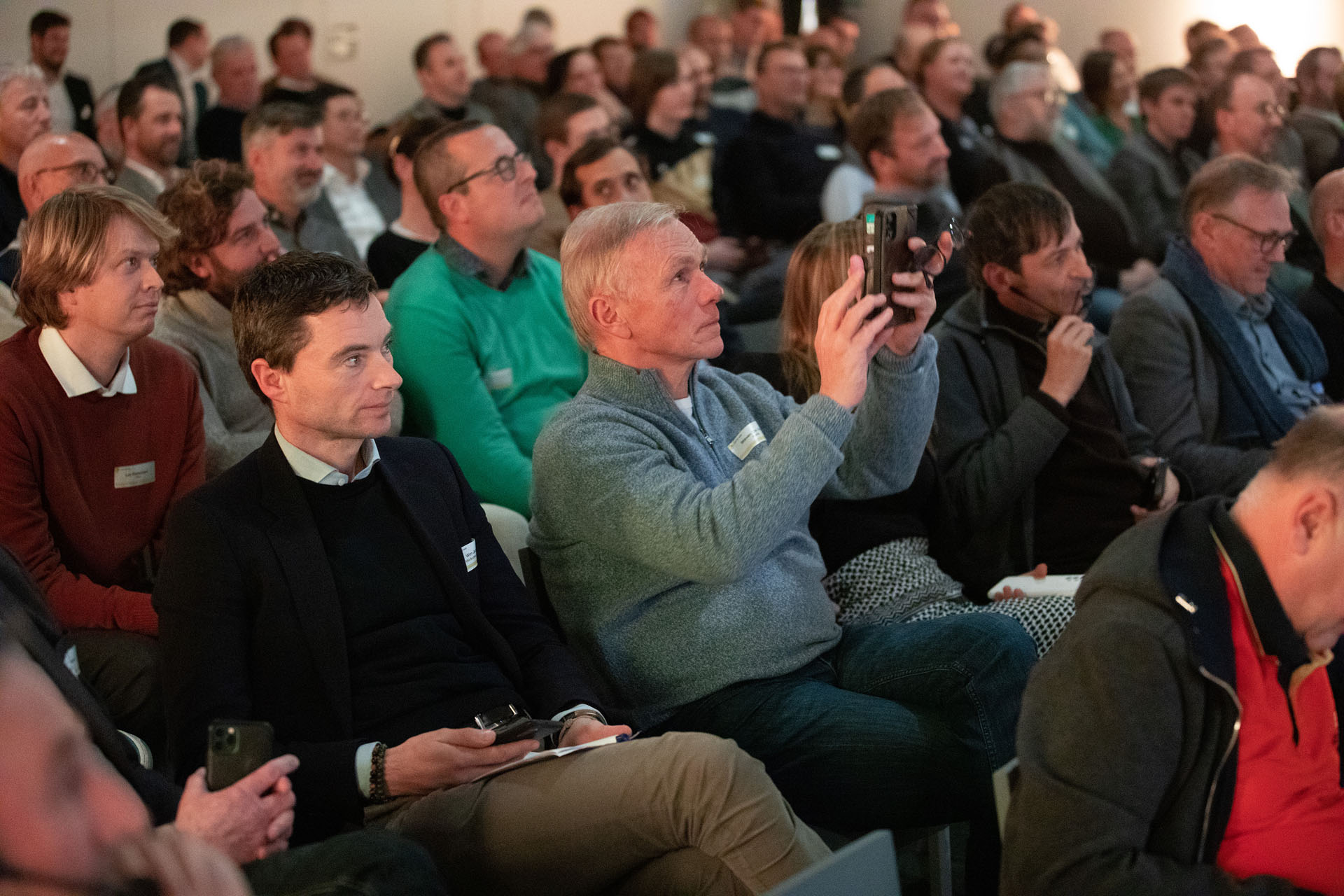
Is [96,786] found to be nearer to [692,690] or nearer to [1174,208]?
[692,690]

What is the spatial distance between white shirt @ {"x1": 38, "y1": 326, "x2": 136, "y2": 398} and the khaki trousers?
110 centimetres

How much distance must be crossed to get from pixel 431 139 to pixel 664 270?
5.15ft

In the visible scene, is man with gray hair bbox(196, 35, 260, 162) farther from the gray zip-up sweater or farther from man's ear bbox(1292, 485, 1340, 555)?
man's ear bbox(1292, 485, 1340, 555)

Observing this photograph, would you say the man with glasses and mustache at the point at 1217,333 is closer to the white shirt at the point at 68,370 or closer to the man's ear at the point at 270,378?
the man's ear at the point at 270,378

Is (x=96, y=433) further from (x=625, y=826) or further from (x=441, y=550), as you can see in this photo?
(x=625, y=826)

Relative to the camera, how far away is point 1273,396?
11.4 ft

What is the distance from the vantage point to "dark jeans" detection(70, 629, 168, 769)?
2211 millimetres

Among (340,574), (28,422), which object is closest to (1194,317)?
(340,574)

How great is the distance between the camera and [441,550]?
6.65ft

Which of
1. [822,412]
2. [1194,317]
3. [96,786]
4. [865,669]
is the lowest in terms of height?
→ [865,669]

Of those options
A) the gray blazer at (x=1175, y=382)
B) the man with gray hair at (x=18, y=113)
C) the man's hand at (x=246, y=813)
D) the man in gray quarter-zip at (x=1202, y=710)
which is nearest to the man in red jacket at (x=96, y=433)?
the man's hand at (x=246, y=813)

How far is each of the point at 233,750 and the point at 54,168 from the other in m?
2.38

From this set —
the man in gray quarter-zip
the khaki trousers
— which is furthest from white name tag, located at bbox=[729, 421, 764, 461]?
the man in gray quarter-zip

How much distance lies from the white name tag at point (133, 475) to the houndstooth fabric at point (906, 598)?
131 centimetres
